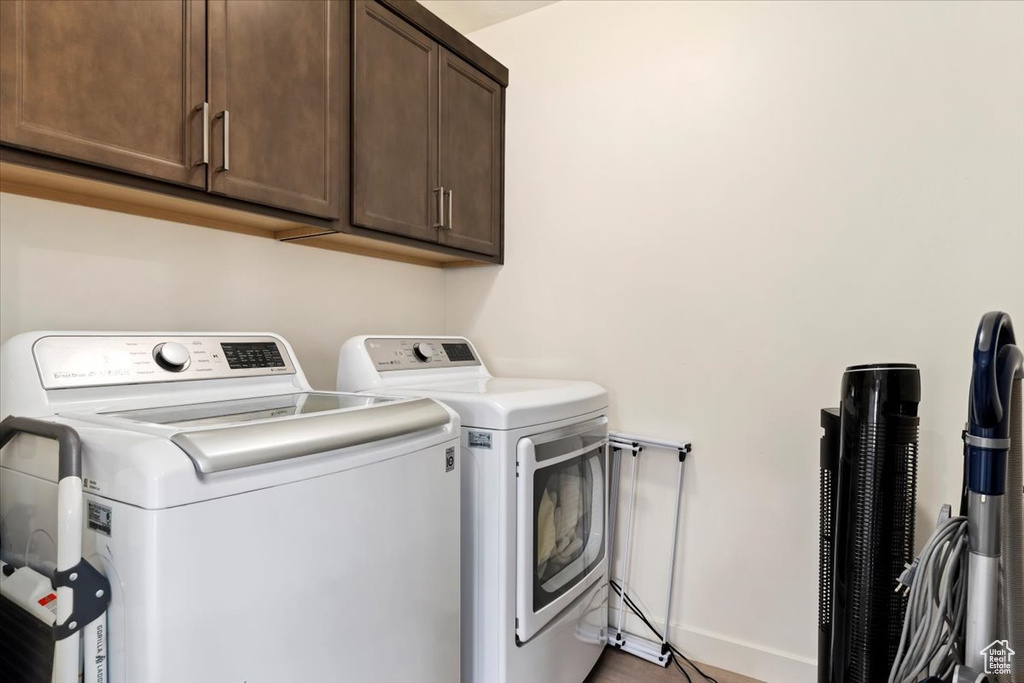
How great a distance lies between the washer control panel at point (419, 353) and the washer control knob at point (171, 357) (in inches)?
22.4

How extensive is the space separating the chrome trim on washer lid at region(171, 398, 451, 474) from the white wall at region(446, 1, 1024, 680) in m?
1.19

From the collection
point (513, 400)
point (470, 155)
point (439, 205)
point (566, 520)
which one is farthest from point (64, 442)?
point (470, 155)

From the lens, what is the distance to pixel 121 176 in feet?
3.92

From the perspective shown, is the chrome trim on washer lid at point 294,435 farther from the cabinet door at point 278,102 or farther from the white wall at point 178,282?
the white wall at point 178,282

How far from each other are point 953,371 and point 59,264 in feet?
8.21

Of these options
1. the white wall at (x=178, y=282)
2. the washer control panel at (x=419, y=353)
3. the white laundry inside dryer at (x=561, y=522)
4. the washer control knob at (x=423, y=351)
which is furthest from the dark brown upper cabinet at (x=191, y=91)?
the white laundry inside dryer at (x=561, y=522)

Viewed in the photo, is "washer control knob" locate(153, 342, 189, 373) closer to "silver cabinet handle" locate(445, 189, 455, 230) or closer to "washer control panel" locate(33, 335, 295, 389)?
"washer control panel" locate(33, 335, 295, 389)

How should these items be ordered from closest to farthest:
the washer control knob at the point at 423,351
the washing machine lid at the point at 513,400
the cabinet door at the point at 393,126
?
the washing machine lid at the point at 513,400 < the cabinet door at the point at 393,126 < the washer control knob at the point at 423,351

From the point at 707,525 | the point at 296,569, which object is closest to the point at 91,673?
the point at 296,569

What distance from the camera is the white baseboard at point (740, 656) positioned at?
1813 millimetres

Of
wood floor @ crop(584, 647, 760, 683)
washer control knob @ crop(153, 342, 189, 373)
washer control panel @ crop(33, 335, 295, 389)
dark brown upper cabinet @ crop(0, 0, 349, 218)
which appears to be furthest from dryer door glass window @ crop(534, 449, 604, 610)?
dark brown upper cabinet @ crop(0, 0, 349, 218)

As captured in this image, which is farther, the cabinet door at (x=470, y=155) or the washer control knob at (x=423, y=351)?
the cabinet door at (x=470, y=155)

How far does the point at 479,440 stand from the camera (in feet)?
4.73

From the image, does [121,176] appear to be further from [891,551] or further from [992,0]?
[992,0]
